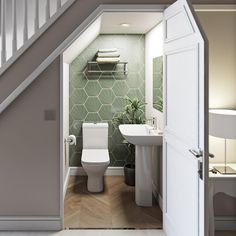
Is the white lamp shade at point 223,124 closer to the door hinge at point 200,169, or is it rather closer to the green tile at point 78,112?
the door hinge at point 200,169

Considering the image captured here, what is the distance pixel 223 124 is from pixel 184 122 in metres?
0.47

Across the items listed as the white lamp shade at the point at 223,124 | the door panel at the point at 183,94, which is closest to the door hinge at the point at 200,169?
the door panel at the point at 183,94

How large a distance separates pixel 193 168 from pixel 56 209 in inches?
59.2

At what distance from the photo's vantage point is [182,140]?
251 centimetres

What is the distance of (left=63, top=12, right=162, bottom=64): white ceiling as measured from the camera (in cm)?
354

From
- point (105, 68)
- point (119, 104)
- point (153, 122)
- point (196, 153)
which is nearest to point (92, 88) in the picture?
point (105, 68)

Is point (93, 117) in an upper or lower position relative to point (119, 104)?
lower

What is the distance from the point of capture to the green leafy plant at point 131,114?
4.82 metres

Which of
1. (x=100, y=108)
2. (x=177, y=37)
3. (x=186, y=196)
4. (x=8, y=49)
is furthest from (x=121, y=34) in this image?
(x=186, y=196)

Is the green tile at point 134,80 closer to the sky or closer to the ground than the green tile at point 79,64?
closer to the ground

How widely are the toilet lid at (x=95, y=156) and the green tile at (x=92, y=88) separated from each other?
85 cm

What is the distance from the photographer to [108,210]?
3.72 metres

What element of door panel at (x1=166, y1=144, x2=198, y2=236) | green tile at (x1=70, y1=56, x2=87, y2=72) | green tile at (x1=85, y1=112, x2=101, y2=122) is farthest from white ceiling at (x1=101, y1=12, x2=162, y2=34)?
door panel at (x1=166, y1=144, x2=198, y2=236)

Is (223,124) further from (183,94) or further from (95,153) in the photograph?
(95,153)
